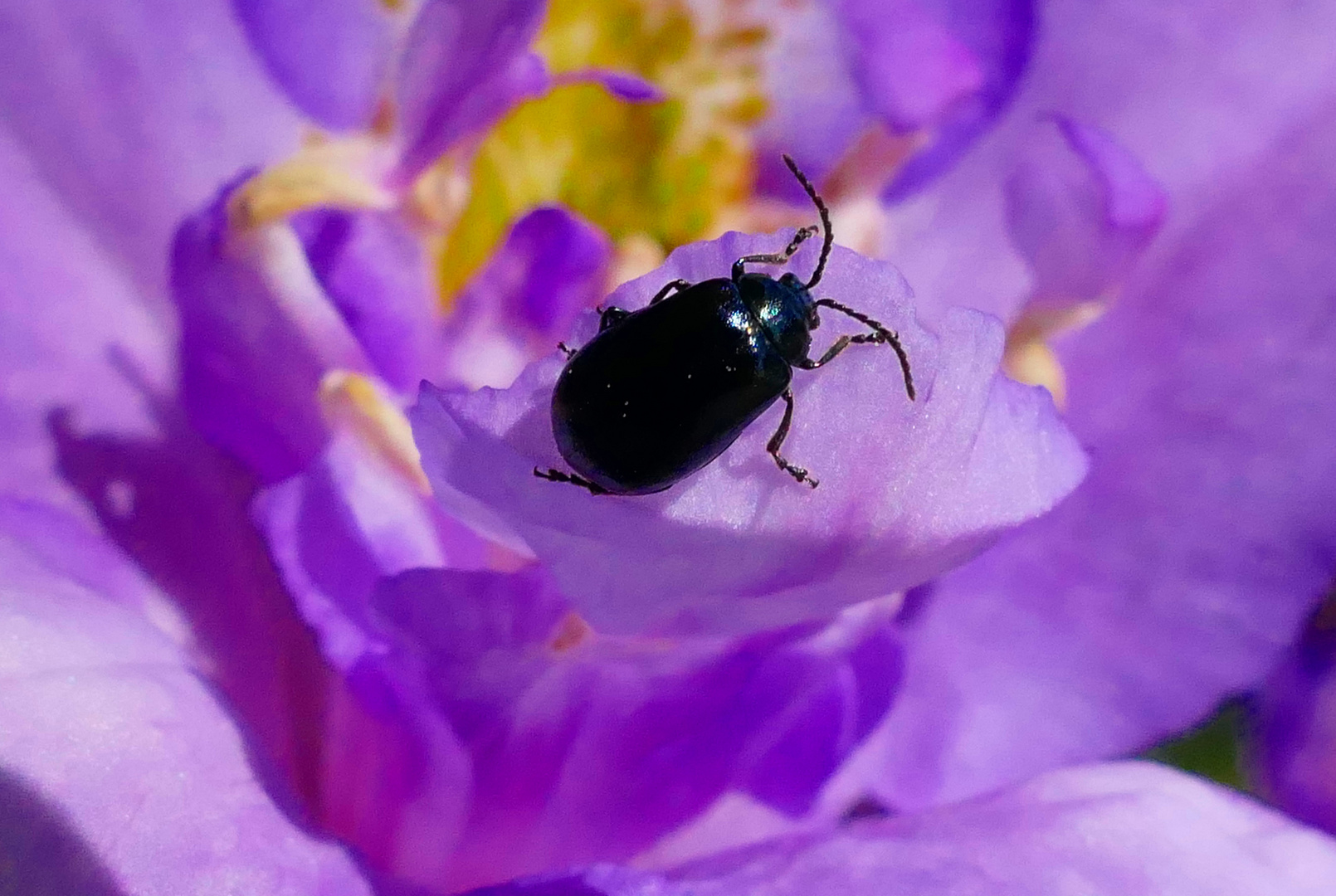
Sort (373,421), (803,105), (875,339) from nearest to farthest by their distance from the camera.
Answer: (875,339) → (373,421) → (803,105)

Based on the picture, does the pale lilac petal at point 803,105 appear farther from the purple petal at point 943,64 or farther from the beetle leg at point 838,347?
the beetle leg at point 838,347

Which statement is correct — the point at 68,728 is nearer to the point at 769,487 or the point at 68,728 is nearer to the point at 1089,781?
the point at 769,487

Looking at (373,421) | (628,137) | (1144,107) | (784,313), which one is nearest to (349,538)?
(373,421)

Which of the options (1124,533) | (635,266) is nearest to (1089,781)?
(1124,533)

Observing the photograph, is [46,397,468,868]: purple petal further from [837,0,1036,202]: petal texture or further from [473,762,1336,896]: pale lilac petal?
[837,0,1036,202]: petal texture

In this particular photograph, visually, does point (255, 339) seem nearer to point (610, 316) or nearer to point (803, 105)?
point (610, 316)

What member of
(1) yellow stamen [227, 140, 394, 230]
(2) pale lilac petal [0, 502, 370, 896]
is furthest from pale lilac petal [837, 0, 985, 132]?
(2) pale lilac petal [0, 502, 370, 896]
